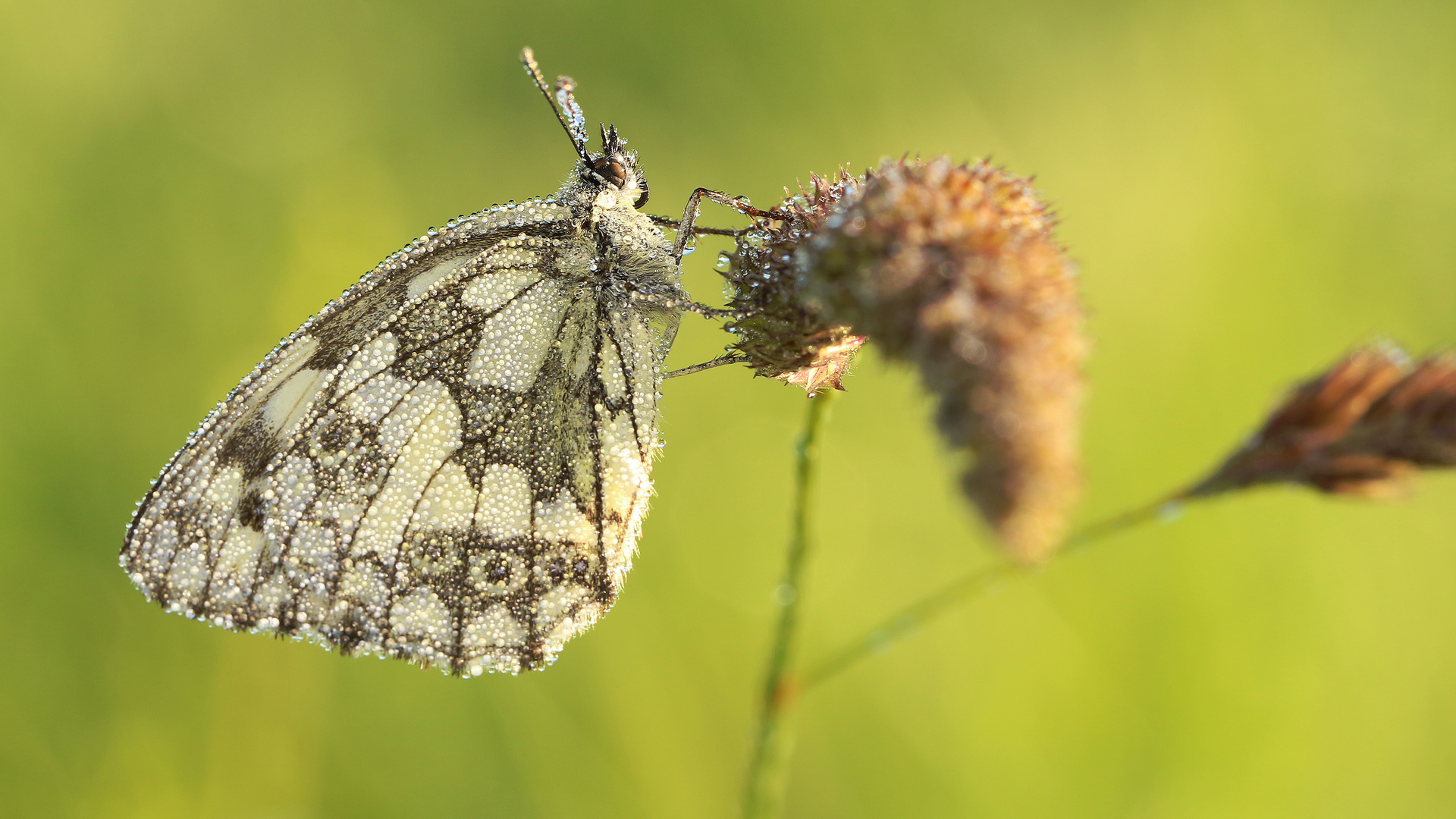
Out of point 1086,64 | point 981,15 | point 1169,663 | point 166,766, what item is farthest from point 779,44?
point 166,766

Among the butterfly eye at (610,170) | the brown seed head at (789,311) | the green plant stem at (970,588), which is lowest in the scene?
the green plant stem at (970,588)

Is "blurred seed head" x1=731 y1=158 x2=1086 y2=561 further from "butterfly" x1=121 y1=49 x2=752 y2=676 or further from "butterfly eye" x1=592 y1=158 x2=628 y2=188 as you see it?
"butterfly eye" x1=592 y1=158 x2=628 y2=188

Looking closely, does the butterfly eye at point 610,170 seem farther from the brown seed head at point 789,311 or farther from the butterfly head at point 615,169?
the brown seed head at point 789,311

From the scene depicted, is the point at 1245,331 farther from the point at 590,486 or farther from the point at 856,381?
the point at 590,486

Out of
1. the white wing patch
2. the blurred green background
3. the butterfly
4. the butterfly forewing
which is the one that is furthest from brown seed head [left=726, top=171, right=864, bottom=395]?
the white wing patch

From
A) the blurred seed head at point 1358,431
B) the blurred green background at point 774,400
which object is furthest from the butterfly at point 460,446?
the blurred seed head at point 1358,431

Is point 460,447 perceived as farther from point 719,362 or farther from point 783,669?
point 783,669
